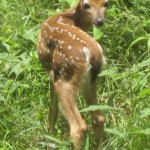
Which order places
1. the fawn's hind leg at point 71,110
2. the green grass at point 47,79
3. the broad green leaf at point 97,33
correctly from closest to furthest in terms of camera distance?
the fawn's hind leg at point 71,110, the green grass at point 47,79, the broad green leaf at point 97,33

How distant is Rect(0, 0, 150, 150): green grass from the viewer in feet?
17.3

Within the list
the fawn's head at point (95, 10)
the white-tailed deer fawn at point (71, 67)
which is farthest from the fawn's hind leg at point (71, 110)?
the fawn's head at point (95, 10)

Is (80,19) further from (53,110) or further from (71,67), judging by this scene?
(71,67)

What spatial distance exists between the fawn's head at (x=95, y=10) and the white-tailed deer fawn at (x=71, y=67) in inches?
12.0

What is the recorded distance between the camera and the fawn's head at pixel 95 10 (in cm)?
591

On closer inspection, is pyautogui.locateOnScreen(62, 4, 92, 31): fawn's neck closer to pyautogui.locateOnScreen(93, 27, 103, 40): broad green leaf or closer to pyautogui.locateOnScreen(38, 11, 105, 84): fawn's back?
pyautogui.locateOnScreen(93, 27, 103, 40): broad green leaf

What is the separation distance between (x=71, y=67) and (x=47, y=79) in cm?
133

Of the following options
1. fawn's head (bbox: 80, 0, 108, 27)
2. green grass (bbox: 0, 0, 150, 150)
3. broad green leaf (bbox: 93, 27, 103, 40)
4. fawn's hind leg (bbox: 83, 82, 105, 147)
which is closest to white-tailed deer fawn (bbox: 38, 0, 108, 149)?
fawn's hind leg (bbox: 83, 82, 105, 147)

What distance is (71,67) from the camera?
5.14m

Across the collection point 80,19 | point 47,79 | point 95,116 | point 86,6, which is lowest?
point 47,79

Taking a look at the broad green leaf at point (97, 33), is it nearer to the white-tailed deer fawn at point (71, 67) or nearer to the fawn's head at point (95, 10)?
the fawn's head at point (95, 10)

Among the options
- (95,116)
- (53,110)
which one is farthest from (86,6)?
(95,116)

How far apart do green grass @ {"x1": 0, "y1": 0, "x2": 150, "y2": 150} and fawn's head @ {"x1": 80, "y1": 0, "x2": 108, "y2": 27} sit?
0.26 metres

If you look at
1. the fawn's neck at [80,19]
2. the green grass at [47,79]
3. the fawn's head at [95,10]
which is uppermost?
the fawn's head at [95,10]
